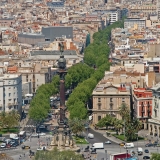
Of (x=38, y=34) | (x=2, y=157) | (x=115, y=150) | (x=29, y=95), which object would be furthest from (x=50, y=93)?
(x=38, y=34)

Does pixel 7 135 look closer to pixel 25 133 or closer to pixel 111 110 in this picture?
pixel 25 133

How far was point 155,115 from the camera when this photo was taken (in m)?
85.2

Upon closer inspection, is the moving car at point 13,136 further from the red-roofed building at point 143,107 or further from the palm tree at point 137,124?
the red-roofed building at point 143,107

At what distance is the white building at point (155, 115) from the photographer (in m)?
84.0

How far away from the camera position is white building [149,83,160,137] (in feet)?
276

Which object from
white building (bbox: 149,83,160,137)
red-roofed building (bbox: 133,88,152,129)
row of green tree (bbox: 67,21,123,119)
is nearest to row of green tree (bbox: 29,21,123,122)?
row of green tree (bbox: 67,21,123,119)

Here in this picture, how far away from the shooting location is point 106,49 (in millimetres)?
153375

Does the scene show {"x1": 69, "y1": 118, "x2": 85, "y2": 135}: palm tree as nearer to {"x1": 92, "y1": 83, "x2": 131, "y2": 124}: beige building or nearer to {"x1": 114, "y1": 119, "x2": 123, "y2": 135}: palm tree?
{"x1": 114, "y1": 119, "x2": 123, "y2": 135}: palm tree

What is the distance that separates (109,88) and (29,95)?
16679 millimetres

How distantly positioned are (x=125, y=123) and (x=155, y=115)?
3.92m

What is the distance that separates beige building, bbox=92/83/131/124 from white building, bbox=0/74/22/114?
27.5 feet

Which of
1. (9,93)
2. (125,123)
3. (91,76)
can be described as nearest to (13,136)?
(125,123)

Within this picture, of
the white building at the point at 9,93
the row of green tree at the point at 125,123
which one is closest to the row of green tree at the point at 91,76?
the row of green tree at the point at 125,123

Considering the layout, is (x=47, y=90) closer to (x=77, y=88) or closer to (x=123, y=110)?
(x=77, y=88)
